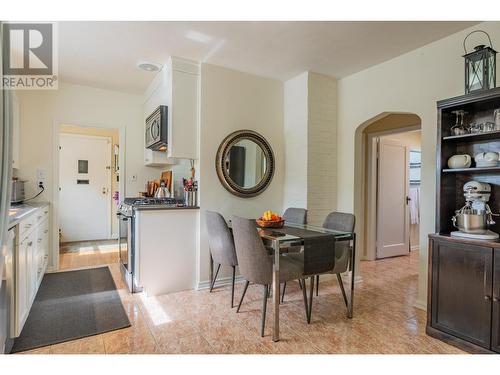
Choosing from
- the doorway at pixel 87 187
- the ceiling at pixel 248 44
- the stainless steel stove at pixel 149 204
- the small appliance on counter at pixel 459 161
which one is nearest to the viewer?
the small appliance on counter at pixel 459 161

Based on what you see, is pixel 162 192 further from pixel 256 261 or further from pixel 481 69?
pixel 481 69

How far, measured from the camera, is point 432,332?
2277 millimetres

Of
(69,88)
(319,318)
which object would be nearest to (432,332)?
(319,318)

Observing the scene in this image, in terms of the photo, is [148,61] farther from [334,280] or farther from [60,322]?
[334,280]

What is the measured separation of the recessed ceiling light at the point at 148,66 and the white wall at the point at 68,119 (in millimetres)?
1116

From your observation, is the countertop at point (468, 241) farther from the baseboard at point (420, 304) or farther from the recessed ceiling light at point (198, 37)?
the recessed ceiling light at point (198, 37)

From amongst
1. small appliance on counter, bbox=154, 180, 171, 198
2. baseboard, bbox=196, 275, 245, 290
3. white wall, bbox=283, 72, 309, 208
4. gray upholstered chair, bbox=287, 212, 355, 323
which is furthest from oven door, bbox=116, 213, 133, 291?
white wall, bbox=283, 72, 309, 208

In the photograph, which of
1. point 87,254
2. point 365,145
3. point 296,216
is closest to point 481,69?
point 296,216

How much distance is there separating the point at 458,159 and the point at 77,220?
6.00 meters

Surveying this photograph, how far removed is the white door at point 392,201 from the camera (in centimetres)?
475

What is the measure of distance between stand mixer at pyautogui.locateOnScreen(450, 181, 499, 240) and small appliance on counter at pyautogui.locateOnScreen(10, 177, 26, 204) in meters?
4.13

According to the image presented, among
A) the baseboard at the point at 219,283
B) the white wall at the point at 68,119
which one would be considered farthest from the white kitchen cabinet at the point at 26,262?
the baseboard at the point at 219,283

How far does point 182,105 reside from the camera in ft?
10.7

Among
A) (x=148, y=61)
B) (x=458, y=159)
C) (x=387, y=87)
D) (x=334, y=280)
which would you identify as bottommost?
(x=334, y=280)
